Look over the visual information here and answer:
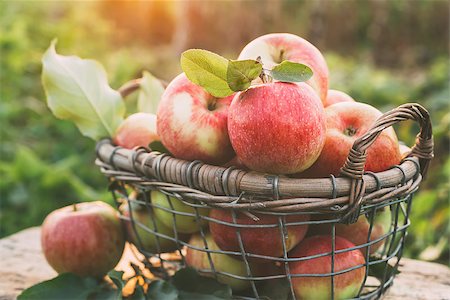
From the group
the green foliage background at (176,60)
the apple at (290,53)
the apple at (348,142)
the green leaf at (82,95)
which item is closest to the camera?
the apple at (348,142)

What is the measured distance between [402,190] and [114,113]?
648 millimetres

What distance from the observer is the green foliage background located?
78.2 inches

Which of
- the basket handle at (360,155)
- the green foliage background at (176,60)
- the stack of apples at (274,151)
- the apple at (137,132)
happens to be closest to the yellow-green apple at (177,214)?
the stack of apples at (274,151)

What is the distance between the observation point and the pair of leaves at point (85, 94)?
1.24 m

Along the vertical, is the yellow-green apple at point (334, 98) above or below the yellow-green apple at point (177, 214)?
above

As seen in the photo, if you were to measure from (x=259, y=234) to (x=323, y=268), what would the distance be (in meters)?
0.12

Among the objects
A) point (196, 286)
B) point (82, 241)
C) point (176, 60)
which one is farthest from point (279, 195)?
point (176, 60)

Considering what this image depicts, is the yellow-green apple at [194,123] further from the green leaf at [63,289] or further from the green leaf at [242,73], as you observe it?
the green leaf at [63,289]

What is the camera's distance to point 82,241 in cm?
113

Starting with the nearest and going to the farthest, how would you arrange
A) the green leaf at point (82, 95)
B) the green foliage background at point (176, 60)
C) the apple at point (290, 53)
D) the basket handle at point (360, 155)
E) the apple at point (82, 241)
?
the basket handle at point (360, 155) < the apple at point (290, 53) < the apple at point (82, 241) < the green leaf at point (82, 95) < the green foliage background at point (176, 60)

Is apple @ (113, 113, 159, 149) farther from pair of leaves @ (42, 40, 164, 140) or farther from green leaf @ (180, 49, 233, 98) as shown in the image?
green leaf @ (180, 49, 233, 98)

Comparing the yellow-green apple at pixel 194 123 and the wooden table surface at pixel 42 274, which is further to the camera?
the wooden table surface at pixel 42 274

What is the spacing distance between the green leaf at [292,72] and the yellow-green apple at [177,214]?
26cm

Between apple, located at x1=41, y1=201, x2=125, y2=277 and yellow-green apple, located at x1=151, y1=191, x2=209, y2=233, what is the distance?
0.17m
